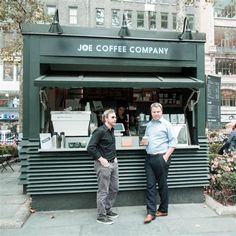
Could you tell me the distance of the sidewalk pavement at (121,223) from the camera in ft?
15.7

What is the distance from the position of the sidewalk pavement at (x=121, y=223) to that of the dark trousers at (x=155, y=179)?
0.86 ft

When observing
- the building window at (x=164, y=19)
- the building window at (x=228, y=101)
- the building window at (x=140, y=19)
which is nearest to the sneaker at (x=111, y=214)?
the building window at (x=140, y=19)

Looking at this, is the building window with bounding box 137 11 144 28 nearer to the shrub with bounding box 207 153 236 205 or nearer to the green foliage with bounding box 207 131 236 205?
the green foliage with bounding box 207 131 236 205

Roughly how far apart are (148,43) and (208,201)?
3.30m

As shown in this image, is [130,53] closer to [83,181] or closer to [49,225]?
[83,181]

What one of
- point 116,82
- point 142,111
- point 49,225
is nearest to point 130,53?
point 116,82

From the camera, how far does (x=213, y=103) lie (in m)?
8.95

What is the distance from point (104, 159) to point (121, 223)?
1090 mm

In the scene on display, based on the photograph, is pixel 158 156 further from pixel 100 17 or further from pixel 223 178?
pixel 100 17

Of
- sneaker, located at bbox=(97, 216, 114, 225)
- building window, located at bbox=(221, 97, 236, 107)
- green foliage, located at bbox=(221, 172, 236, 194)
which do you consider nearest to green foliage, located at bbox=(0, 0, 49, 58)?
sneaker, located at bbox=(97, 216, 114, 225)

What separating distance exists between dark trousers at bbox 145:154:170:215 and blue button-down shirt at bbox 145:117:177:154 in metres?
0.13

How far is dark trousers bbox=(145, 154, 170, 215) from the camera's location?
17.6ft

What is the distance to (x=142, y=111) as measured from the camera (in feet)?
25.5

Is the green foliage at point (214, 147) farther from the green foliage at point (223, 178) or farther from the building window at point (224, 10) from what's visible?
the building window at point (224, 10)
